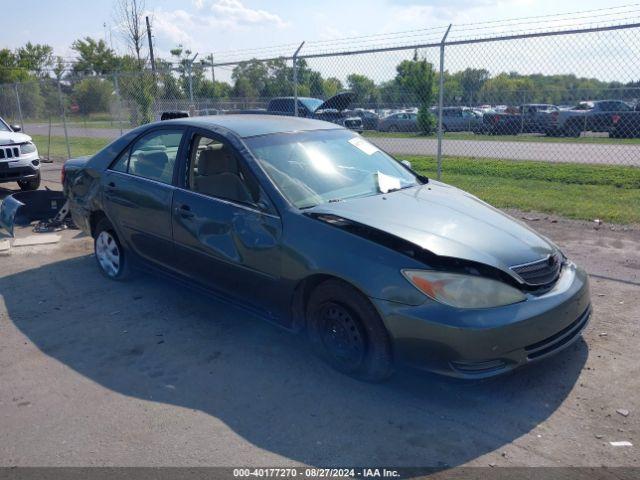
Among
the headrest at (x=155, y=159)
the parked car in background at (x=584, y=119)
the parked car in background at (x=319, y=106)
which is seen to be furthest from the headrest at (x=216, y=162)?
the parked car in background at (x=584, y=119)

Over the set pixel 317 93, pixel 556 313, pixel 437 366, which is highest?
pixel 317 93

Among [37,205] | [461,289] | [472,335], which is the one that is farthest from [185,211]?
[37,205]

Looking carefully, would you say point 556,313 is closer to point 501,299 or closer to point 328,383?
point 501,299

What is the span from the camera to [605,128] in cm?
1259

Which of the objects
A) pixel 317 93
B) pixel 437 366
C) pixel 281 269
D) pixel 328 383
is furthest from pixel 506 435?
pixel 317 93

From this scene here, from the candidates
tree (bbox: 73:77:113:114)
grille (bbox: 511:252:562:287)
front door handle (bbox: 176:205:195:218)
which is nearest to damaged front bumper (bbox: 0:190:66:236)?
front door handle (bbox: 176:205:195:218)

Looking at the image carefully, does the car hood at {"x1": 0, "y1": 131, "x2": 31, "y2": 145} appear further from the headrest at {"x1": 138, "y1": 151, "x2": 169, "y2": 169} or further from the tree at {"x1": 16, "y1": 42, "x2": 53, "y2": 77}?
the tree at {"x1": 16, "y1": 42, "x2": 53, "y2": 77}

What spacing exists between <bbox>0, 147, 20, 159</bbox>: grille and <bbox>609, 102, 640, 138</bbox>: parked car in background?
11.6 meters

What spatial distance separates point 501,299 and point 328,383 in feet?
4.03

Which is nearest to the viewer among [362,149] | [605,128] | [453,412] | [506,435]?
[506,435]

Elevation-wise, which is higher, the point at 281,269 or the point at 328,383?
the point at 281,269

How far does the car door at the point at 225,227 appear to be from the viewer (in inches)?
160

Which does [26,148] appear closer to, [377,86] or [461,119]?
[377,86]

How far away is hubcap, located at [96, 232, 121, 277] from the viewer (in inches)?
228
